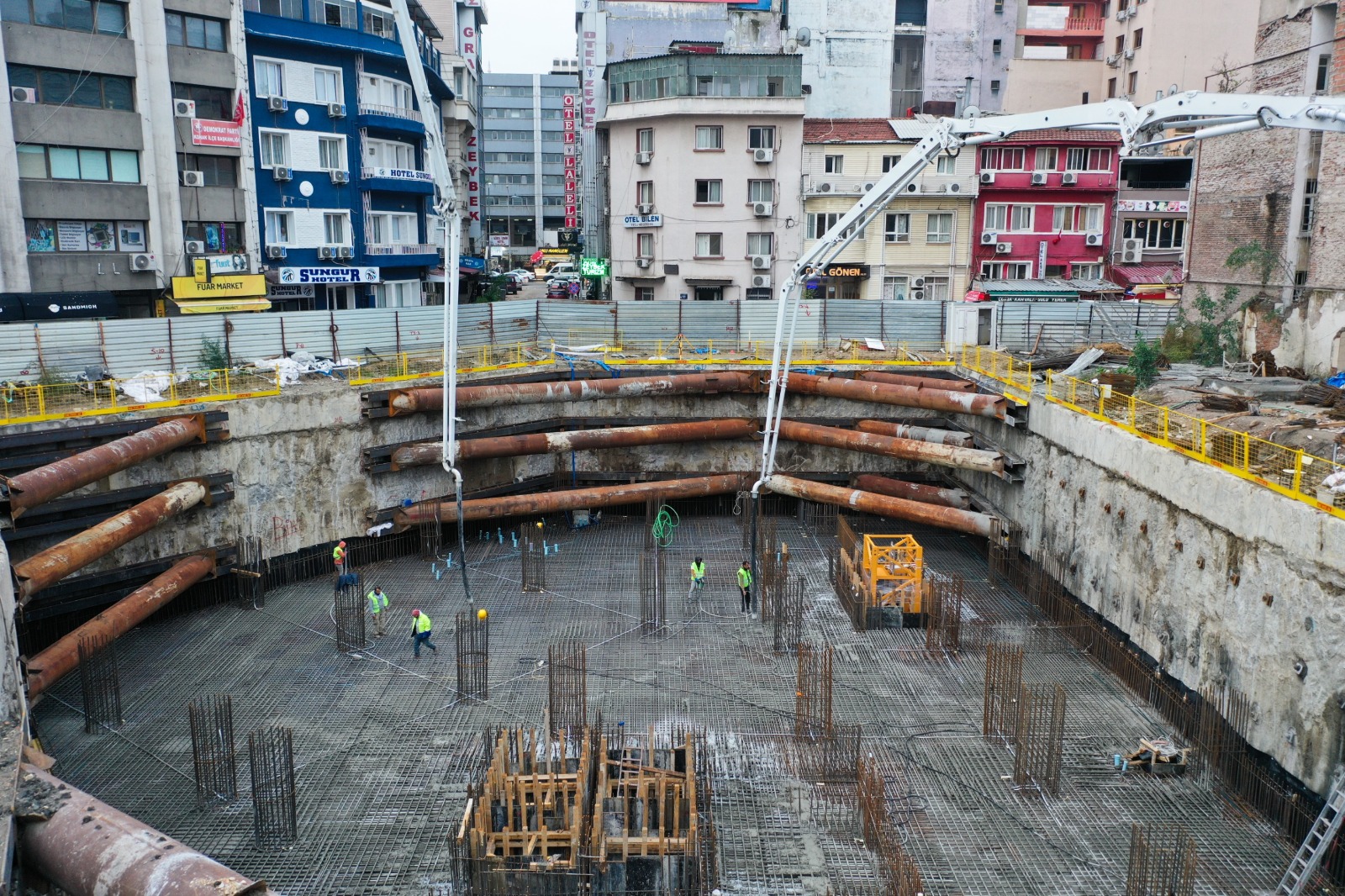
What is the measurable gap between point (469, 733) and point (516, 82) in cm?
10261

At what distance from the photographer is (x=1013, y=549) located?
87.0 ft

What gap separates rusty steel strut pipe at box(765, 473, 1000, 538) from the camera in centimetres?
2719

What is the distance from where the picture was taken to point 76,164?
3422cm

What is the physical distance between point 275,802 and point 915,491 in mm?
19927

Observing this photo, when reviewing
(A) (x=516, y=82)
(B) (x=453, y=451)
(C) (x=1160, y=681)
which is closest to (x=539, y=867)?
(C) (x=1160, y=681)

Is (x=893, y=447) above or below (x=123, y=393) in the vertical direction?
below

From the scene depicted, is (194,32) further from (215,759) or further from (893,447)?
(215,759)

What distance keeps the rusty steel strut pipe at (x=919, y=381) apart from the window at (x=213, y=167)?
24.4 metres

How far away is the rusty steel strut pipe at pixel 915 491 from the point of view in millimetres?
29328

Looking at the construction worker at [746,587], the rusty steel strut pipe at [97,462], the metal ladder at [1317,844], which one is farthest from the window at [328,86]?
the metal ladder at [1317,844]

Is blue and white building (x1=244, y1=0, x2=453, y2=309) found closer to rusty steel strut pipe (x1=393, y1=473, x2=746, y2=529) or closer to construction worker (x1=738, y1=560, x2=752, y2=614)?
rusty steel strut pipe (x1=393, y1=473, x2=746, y2=529)

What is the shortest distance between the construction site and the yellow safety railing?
0.59 metres

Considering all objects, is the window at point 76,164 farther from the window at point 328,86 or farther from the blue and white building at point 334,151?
the window at point 328,86

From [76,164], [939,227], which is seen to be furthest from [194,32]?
[939,227]
